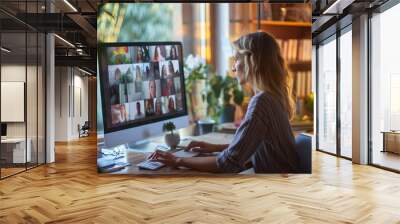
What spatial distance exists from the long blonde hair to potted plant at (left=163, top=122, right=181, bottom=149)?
129 centimetres

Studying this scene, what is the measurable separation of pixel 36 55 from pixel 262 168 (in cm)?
477

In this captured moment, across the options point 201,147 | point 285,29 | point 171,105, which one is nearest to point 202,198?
point 201,147

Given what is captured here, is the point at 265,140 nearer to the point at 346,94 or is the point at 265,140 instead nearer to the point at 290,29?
the point at 290,29

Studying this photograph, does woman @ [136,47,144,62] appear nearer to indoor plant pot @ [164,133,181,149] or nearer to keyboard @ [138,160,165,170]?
indoor plant pot @ [164,133,181,149]

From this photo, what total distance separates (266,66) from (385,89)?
9.58 ft

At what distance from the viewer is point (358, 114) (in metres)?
7.86

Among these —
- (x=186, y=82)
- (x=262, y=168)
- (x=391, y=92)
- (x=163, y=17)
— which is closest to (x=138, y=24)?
(x=163, y=17)

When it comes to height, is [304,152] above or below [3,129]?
below

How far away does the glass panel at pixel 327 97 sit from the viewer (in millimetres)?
9664

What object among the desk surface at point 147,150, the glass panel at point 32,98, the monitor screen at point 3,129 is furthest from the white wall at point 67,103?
the desk surface at point 147,150

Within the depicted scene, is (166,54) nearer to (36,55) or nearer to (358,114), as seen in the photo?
(36,55)

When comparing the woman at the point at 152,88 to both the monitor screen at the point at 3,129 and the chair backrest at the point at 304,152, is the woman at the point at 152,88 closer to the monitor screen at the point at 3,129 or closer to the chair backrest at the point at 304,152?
the chair backrest at the point at 304,152

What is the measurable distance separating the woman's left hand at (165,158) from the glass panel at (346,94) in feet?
14.6

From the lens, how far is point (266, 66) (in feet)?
18.3
